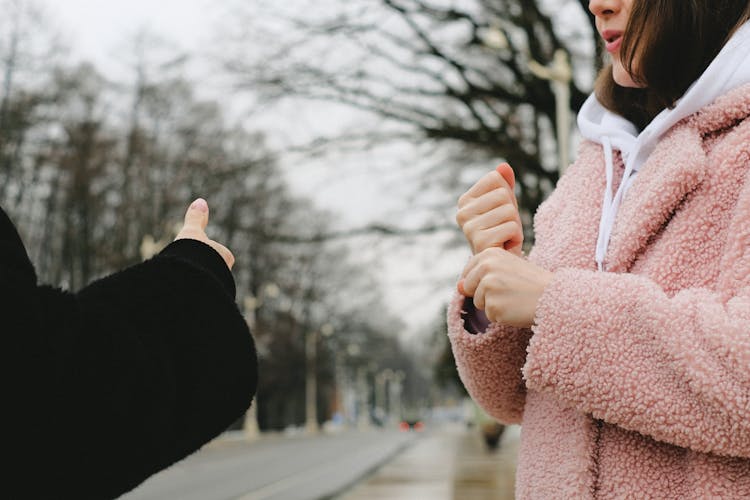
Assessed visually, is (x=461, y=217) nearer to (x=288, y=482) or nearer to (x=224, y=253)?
(x=224, y=253)

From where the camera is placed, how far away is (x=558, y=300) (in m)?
1.30

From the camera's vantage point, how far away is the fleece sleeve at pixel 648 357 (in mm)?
1169

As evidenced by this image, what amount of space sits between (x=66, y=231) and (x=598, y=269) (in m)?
34.1

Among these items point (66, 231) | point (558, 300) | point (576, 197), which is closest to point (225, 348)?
point (558, 300)

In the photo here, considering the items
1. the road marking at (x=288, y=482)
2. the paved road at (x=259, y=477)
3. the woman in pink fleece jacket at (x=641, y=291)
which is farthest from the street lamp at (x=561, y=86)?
A: the woman in pink fleece jacket at (x=641, y=291)

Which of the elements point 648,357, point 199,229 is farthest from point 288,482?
point 648,357

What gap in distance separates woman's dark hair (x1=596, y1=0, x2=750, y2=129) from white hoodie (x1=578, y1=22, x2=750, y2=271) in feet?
0.12

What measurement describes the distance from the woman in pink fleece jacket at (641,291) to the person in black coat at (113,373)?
1.55 feet

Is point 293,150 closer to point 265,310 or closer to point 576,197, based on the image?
point 576,197

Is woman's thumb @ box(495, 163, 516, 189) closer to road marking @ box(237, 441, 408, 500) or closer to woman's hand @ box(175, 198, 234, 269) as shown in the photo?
woman's hand @ box(175, 198, 234, 269)

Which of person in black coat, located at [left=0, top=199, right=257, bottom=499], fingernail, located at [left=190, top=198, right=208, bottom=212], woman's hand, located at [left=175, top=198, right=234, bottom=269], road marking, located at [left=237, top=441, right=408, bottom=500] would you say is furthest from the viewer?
road marking, located at [left=237, top=441, right=408, bottom=500]

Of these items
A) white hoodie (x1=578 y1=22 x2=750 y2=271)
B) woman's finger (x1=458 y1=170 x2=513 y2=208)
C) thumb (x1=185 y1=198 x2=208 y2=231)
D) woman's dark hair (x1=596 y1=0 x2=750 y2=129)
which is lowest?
thumb (x1=185 y1=198 x2=208 y2=231)

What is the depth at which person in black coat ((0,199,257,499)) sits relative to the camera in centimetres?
91

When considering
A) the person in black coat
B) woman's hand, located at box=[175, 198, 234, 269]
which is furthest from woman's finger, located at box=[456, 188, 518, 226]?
the person in black coat
